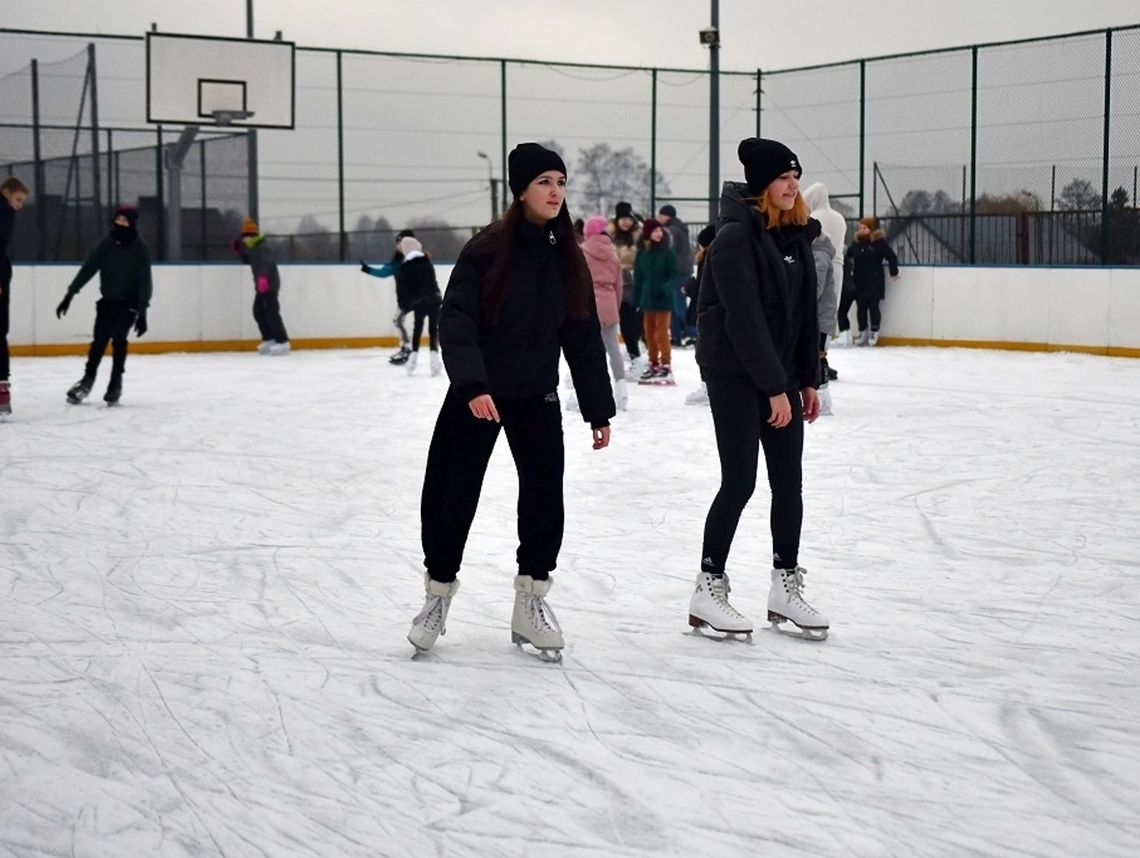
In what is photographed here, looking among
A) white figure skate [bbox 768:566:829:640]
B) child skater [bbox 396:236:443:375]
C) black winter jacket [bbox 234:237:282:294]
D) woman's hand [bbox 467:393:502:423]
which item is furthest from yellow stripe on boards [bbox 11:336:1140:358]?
woman's hand [bbox 467:393:502:423]

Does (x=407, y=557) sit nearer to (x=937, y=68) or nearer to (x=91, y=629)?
(x=91, y=629)

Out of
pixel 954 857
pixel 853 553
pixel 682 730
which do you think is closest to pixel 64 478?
pixel 853 553

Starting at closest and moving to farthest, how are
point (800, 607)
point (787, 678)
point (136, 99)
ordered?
point (787, 678) < point (800, 607) < point (136, 99)

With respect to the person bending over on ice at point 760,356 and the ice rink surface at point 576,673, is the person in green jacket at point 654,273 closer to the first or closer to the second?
the ice rink surface at point 576,673

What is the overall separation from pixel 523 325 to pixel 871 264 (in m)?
14.6

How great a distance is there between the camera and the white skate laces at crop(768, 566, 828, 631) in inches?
178

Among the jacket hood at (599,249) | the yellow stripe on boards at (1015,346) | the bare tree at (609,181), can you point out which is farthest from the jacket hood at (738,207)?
the bare tree at (609,181)

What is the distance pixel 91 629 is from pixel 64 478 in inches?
133

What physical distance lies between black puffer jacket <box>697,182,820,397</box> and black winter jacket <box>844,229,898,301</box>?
45.9 ft

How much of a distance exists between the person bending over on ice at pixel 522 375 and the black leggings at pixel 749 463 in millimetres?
346

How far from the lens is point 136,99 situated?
1811 centimetres

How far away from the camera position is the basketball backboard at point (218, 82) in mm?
18359

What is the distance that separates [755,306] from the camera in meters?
4.39

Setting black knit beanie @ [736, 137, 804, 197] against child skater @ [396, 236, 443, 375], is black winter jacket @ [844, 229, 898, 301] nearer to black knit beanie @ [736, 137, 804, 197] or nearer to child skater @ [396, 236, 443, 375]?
child skater @ [396, 236, 443, 375]
